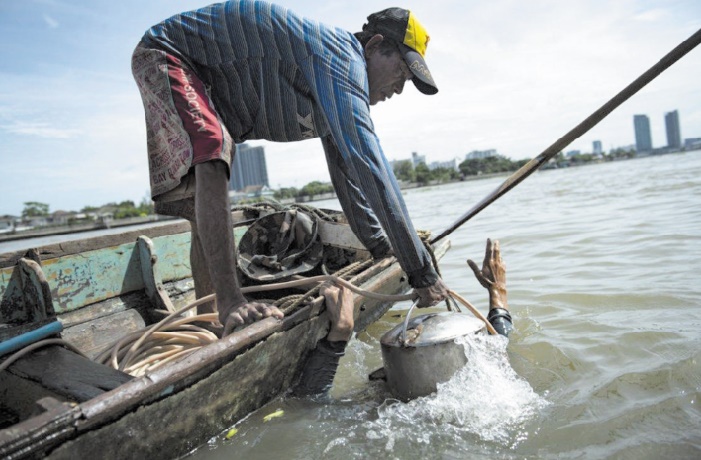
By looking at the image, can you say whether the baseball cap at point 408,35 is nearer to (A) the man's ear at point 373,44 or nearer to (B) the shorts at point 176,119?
(A) the man's ear at point 373,44

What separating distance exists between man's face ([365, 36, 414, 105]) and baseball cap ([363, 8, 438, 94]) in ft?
0.16

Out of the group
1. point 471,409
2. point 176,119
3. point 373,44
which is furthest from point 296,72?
point 471,409

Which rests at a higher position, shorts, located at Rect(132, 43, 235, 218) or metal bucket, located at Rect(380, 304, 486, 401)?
shorts, located at Rect(132, 43, 235, 218)

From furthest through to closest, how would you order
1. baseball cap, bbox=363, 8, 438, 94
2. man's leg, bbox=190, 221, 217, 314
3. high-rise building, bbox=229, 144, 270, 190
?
high-rise building, bbox=229, 144, 270, 190 < man's leg, bbox=190, 221, 217, 314 < baseball cap, bbox=363, 8, 438, 94

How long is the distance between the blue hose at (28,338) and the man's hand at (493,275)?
7.86 ft

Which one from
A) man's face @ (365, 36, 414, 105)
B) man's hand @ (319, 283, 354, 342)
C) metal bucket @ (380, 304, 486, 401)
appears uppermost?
man's face @ (365, 36, 414, 105)

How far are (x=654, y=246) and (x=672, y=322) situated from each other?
298 cm

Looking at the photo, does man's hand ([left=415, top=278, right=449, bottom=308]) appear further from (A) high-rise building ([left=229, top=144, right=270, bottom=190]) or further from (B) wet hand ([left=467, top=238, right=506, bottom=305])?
(A) high-rise building ([left=229, top=144, right=270, bottom=190])

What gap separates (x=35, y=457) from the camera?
52.1 inches

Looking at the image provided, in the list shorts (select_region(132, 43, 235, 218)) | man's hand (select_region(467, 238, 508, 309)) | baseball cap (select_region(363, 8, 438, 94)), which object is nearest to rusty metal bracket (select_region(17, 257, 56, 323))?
shorts (select_region(132, 43, 235, 218))

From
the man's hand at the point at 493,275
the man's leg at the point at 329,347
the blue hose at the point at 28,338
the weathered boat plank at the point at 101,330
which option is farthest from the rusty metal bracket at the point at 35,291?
the man's hand at the point at 493,275

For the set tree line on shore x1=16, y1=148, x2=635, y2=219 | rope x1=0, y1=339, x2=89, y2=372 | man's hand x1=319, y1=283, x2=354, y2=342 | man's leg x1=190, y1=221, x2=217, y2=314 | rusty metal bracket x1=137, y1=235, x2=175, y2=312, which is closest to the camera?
rope x1=0, y1=339, x2=89, y2=372

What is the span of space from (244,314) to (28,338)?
0.88m

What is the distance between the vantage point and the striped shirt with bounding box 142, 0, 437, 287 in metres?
2.13
